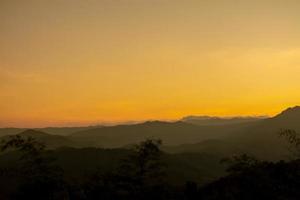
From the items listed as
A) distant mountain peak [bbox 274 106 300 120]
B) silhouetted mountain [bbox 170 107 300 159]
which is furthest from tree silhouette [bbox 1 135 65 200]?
distant mountain peak [bbox 274 106 300 120]

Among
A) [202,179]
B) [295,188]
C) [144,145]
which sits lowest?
[202,179]

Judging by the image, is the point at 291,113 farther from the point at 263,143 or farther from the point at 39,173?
Answer: the point at 39,173

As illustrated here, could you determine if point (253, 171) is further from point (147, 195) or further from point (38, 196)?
point (38, 196)

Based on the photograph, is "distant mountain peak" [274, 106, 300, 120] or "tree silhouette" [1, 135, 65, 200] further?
"distant mountain peak" [274, 106, 300, 120]

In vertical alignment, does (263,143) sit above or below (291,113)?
below

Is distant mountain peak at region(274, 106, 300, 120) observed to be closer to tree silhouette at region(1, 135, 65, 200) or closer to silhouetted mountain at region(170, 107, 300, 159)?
silhouetted mountain at region(170, 107, 300, 159)

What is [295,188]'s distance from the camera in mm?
20062

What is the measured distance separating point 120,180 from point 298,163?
1176cm

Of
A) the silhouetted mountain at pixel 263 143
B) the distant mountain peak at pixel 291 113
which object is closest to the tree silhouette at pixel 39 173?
the silhouetted mountain at pixel 263 143

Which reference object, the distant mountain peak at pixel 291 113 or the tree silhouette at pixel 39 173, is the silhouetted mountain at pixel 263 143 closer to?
the distant mountain peak at pixel 291 113

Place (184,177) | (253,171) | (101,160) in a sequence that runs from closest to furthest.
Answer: (253,171)
(184,177)
(101,160)

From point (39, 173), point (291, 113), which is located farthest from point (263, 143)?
point (39, 173)

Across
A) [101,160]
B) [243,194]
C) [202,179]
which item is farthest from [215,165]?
[243,194]

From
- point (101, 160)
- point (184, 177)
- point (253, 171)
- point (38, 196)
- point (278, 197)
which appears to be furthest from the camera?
point (101, 160)
